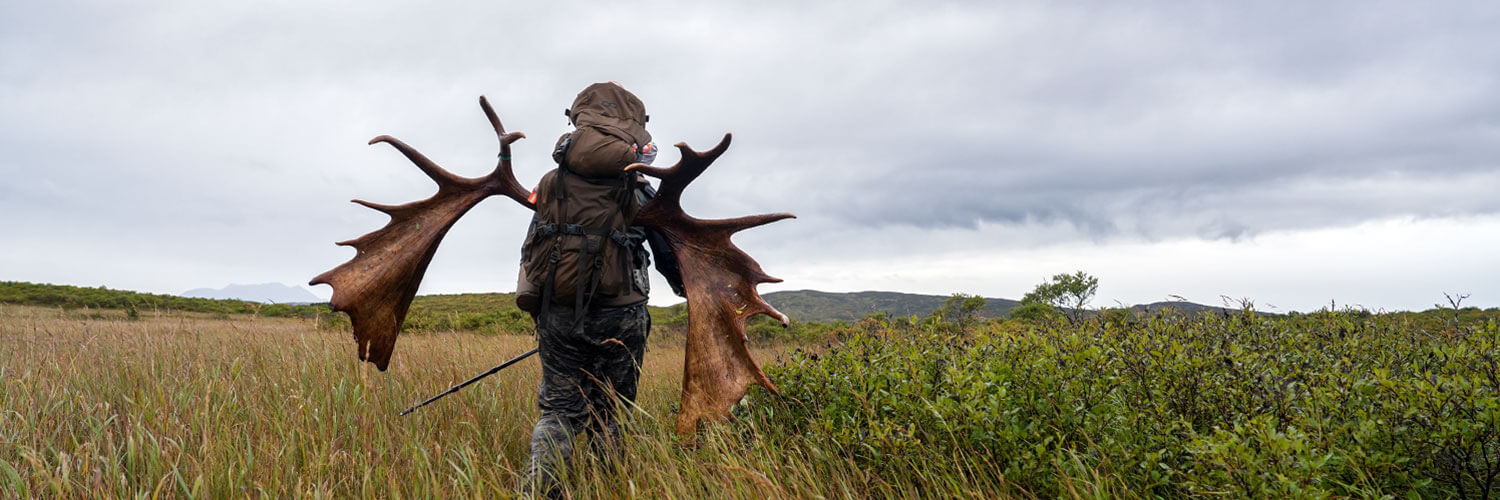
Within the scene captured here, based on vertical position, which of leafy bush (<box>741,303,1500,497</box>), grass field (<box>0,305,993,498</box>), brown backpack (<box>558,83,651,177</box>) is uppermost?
Result: brown backpack (<box>558,83,651,177</box>)

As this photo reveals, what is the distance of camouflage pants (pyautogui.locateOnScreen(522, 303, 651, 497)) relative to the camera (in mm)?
3834

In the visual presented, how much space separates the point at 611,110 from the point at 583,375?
1533 millimetres

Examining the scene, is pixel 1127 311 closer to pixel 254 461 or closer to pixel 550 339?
pixel 550 339

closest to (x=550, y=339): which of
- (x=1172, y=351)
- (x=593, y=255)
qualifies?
(x=593, y=255)

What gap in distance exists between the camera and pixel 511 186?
455 centimetres

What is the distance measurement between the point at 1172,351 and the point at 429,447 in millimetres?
4046

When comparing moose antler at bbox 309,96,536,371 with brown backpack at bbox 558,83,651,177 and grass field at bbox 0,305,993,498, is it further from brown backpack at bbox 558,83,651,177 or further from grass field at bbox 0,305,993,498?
brown backpack at bbox 558,83,651,177

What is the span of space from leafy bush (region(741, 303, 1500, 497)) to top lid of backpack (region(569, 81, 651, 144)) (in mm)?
1759

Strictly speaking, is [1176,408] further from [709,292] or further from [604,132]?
[604,132]

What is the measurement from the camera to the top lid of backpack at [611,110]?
13.1 feet

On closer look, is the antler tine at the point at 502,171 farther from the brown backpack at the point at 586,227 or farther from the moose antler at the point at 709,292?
the moose antler at the point at 709,292

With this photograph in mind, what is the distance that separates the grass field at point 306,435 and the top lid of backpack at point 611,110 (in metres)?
1.62

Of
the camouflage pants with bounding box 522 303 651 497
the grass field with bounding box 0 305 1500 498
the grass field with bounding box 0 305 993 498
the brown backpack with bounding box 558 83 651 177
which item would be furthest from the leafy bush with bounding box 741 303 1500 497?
the brown backpack with bounding box 558 83 651 177

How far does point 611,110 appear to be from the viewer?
4055 mm
